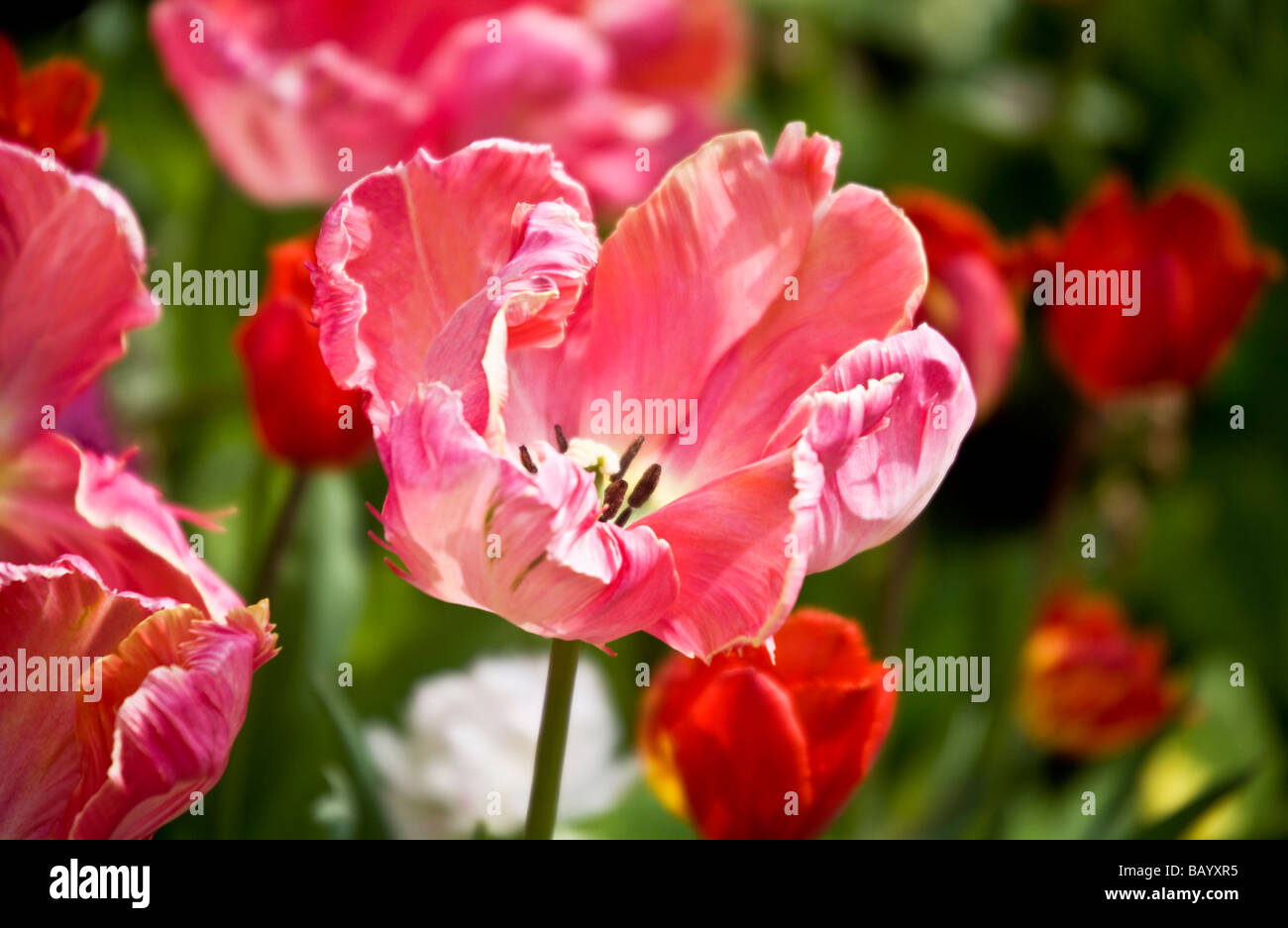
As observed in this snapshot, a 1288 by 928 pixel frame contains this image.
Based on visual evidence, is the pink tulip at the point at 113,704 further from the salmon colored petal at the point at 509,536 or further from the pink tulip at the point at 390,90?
the pink tulip at the point at 390,90

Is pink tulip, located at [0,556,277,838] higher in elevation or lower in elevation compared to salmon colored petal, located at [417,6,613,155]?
lower

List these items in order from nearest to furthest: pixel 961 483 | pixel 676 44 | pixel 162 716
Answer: pixel 162 716 < pixel 676 44 < pixel 961 483

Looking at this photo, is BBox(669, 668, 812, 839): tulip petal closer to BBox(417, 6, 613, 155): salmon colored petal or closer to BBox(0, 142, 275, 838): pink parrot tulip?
BBox(0, 142, 275, 838): pink parrot tulip

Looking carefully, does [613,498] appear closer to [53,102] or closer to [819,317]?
[819,317]

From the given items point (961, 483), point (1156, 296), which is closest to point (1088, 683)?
point (1156, 296)

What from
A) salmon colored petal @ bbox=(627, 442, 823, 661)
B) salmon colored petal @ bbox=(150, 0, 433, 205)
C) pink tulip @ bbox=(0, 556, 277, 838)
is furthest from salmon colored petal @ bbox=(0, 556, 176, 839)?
salmon colored petal @ bbox=(150, 0, 433, 205)

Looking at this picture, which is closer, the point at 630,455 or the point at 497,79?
the point at 630,455

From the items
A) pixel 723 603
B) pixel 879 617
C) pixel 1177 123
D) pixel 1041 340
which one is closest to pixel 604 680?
pixel 879 617
